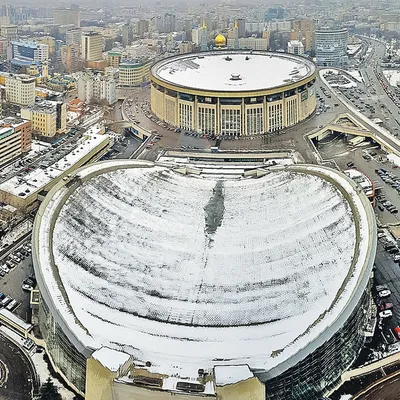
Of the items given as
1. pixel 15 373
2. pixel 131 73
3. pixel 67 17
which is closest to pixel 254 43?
pixel 131 73

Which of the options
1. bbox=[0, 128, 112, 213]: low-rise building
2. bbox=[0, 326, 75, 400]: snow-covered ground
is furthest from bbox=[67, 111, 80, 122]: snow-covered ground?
bbox=[0, 326, 75, 400]: snow-covered ground

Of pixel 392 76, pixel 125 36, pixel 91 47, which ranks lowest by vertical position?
pixel 392 76

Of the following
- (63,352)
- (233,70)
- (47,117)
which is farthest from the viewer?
(233,70)

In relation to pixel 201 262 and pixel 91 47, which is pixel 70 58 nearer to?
pixel 91 47

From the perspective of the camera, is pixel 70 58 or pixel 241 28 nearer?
pixel 70 58

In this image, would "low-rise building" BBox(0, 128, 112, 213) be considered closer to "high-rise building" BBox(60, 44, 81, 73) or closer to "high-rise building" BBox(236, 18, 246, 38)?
"high-rise building" BBox(60, 44, 81, 73)

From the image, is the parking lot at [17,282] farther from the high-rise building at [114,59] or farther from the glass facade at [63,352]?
the high-rise building at [114,59]
